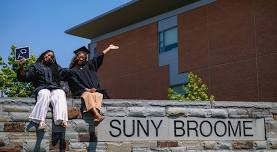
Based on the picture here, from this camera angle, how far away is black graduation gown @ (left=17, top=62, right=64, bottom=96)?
8562 millimetres

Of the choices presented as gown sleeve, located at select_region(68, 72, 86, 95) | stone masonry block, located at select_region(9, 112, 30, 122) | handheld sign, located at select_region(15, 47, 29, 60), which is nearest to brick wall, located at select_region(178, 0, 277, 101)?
gown sleeve, located at select_region(68, 72, 86, 95)

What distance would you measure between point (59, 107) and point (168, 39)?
2432 cm

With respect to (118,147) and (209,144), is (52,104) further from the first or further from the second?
(209,144)

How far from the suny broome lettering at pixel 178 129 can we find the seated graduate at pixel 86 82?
461 mm

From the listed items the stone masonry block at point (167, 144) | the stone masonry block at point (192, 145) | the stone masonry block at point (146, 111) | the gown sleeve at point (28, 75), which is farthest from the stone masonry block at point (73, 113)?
the stone masonry block at point (192, 145)

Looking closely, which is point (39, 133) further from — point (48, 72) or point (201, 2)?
point (201, 2)

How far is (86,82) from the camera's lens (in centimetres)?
922

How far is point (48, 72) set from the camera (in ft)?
28.6

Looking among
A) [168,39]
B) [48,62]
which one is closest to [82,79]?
[48,62]

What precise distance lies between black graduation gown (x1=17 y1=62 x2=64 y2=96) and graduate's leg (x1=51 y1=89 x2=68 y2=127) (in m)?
0.14

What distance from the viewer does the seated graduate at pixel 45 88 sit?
841cm

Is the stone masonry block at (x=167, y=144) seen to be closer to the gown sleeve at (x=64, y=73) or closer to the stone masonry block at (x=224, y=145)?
the stone masonry block at (x=224, y=145)

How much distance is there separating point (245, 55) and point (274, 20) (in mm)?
2639

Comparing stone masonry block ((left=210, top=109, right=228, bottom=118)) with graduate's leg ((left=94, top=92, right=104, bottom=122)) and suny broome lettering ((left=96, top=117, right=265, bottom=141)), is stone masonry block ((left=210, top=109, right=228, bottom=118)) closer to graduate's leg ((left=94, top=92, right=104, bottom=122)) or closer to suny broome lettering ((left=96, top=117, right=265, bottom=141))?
suny broome lettering ((left=96, top=117, right=265, bottom=141))
